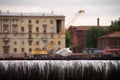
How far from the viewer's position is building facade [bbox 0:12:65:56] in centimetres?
18138

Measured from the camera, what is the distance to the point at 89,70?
70.6m

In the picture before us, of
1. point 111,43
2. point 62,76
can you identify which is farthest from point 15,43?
point 62,76

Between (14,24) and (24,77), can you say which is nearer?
(24,77)

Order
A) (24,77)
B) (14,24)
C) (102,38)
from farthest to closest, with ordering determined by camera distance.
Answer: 1. (102,38)
2. (14,24)
3. (24,77)

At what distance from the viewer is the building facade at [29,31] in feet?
595

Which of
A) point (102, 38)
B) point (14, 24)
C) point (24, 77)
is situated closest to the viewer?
point (24, 77)

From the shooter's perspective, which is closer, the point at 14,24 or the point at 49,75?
the point at 49,75

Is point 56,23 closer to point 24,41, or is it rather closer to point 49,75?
point 24,41

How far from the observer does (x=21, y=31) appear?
184000 millimetres

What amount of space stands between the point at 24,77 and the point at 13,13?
375 ft

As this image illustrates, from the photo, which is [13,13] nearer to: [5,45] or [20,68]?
[5,45]

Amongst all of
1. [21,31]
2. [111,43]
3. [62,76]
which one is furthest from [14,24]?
[62,76]

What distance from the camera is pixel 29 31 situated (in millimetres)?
184000

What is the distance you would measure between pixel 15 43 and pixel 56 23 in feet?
41.2
